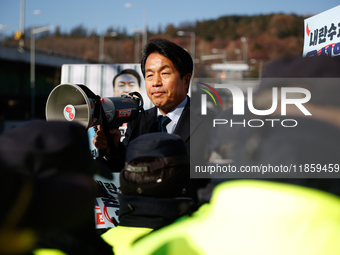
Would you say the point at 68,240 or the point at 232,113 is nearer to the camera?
the point at 68,240

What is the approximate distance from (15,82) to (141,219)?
3637 centimetres

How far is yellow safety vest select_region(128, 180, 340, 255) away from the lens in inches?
33.6

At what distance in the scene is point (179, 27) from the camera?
10812 cm

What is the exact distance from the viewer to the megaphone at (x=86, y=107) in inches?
76.0

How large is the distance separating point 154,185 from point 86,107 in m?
0.80

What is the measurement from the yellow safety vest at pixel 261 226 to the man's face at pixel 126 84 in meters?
3.62

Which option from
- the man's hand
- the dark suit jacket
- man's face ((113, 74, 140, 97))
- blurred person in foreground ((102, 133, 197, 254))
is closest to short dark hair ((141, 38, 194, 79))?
the dark suit jacket

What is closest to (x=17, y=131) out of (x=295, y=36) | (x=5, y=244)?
(x=5, y=244)

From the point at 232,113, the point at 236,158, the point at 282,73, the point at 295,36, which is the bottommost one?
the point at 236,158

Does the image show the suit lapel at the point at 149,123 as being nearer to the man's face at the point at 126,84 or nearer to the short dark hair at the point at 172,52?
the short dark hair at the point at 172,52

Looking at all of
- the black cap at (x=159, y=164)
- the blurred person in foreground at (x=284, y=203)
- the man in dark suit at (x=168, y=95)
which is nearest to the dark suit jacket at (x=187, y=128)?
the man in dark suit at (x=168, y=95)

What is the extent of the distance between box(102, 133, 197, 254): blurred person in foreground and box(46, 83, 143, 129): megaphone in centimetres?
64

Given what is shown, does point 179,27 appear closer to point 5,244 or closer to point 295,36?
point 295,36

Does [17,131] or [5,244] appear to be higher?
[17,131]
